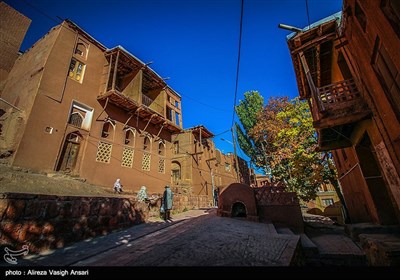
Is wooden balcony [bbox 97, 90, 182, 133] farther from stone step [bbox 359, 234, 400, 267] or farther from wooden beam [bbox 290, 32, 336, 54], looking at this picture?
stone step [bbox 359, 234, 400, 267]

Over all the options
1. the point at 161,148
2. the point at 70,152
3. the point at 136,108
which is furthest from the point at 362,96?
the point at 161,148

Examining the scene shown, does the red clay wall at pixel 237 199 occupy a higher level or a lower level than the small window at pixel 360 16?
lower

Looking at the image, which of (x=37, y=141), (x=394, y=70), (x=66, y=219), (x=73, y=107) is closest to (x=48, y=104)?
(x=73, y=107)

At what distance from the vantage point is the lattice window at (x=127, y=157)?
50.0ft

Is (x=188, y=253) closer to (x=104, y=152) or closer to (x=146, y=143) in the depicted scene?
(x=104, y=152)

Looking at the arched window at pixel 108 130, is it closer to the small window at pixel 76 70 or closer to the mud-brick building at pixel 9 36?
the small window at pixel 76 70

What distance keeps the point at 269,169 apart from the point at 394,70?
1511cm

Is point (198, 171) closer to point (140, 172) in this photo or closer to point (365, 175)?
point (140, 172)

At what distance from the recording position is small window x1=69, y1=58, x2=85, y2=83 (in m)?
13.7

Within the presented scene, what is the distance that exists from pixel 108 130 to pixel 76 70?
4.95 m

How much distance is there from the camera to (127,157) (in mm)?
15602

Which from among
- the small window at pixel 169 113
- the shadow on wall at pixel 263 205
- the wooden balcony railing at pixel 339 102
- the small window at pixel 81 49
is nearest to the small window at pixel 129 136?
the small window at pixel 169 113

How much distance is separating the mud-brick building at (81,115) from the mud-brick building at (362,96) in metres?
13.2

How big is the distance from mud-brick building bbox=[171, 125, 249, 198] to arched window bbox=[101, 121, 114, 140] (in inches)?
356
